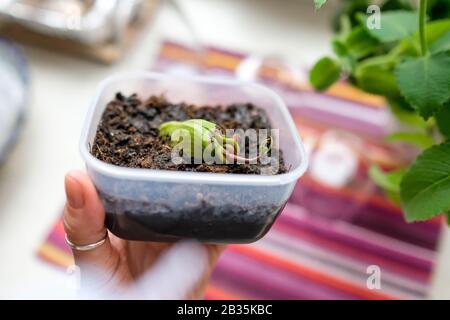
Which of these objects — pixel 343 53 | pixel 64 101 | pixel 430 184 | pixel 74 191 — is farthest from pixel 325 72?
pixel 64 101

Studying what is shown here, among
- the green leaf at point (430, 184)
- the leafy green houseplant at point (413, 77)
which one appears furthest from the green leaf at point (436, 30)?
the green leaf at point (430, 184)

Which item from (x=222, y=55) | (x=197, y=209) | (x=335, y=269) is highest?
(x=222, y=55)

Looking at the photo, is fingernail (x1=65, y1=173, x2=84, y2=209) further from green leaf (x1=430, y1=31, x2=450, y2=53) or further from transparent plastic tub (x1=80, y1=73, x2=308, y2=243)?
green leaf (x1=430, y1=31, x2=450, y2=53)

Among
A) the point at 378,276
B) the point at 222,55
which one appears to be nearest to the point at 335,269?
the point at 378,276

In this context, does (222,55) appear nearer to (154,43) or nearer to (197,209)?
(154,43)

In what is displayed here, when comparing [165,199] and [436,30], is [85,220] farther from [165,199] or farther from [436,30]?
[436,30]

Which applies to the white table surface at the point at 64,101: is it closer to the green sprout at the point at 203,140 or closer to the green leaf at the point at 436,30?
the green sprout at the point at 203,140

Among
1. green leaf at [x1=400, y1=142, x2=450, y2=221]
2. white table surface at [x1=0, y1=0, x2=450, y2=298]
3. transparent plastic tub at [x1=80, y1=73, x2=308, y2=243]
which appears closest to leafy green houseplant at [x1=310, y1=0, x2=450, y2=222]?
green leaf at [x1=400, y1=142, x2=450, y2=221]
